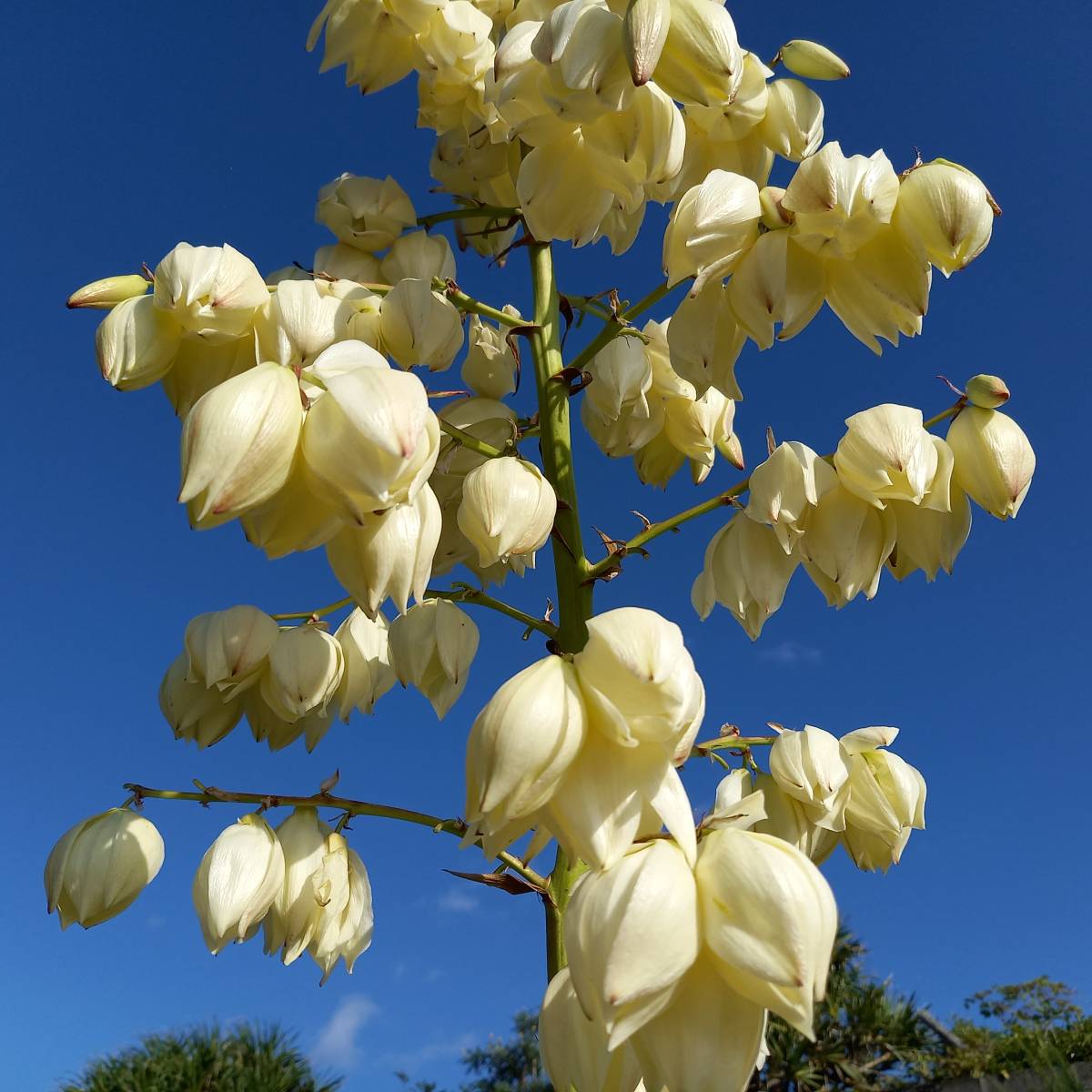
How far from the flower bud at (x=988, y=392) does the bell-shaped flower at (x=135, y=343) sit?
924mm

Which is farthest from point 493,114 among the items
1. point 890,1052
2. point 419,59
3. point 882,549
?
point 890,1052

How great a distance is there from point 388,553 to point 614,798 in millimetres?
257

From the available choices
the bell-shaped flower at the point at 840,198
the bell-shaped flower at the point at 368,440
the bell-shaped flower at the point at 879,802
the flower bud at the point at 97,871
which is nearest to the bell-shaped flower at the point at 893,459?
the bell-shaped flower at the point at 840,198

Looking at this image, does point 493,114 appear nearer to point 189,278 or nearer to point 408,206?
point 408,206

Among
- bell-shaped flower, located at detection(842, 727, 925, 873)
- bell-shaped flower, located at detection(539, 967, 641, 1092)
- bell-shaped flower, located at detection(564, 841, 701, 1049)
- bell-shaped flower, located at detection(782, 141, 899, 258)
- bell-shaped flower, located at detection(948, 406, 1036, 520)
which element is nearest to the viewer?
bell-shaped flower, located at detection(564, 841, 701, 1049)

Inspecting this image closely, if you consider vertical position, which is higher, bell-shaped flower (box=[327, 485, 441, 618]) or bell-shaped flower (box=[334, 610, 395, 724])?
bell-shaped flower (box=[334, 610, 395, 724])

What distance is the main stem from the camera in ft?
3.88

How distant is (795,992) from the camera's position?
705 millimetres

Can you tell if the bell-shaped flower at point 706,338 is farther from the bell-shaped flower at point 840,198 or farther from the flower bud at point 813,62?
the flower bud at point 813,62

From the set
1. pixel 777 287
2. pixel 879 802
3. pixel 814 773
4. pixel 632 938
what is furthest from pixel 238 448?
pixel 879 802

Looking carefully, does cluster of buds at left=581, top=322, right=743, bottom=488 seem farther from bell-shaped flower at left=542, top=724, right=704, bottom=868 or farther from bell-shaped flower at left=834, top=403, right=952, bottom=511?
bell-shaped flower at left=542, top=724, right=704, bottom=868

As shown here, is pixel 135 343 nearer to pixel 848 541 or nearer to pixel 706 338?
pixel 706 338

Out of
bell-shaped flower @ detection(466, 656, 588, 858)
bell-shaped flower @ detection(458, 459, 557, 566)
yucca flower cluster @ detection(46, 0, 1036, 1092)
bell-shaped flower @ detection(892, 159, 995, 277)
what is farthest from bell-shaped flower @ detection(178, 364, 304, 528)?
bell-shaped flower @ detection(892, 159, 995, 277)

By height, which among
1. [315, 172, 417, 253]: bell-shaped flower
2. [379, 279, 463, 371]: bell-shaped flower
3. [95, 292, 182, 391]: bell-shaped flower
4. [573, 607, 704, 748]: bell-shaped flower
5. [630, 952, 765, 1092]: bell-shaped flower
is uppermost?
[315, 172, 417, 253]: bell-shaped flower
